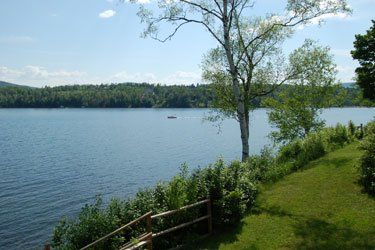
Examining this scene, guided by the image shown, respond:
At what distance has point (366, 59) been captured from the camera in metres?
23.7

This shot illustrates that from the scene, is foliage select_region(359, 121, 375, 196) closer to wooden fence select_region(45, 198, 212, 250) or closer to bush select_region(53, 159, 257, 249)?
bush select_region(53, 159, 257, 249)

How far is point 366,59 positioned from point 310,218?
11.9 metres

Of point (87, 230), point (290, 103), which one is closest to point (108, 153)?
point (290, 103)

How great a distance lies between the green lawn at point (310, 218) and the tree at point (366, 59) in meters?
5.02

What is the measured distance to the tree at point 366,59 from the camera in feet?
76.7

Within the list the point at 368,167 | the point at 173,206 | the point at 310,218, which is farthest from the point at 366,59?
the point at 173,206

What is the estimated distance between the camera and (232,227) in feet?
56.1

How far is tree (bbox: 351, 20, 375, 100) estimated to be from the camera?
23.4 m

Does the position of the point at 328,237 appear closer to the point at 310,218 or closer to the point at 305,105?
the point at 310,218

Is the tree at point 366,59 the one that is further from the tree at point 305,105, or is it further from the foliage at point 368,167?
the tree at point 305,105

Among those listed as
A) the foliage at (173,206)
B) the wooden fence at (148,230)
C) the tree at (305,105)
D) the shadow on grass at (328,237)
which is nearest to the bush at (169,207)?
the foliage at (173,206)

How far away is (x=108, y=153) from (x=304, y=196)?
173 feet

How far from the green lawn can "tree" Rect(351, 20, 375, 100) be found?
5.02 meters

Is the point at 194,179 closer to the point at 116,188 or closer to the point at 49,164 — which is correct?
the point at 116,188
